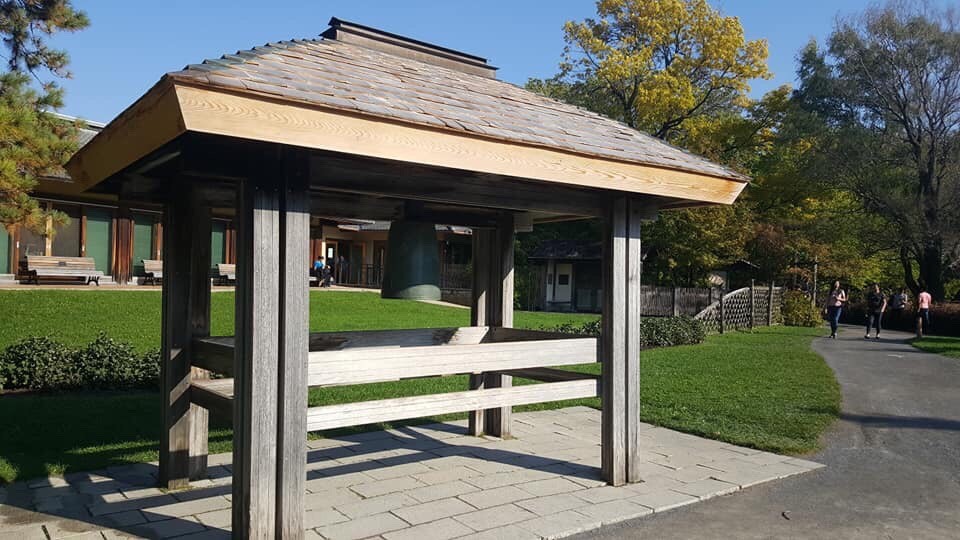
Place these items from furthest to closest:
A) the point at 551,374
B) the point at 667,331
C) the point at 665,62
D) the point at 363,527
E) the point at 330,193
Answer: the point at 665,62, the point at 667,331, the point at 551,374, the point at 330,193, the point at 363,527

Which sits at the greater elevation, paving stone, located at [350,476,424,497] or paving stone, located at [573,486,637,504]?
paving stone, located at [350,476,424,497]

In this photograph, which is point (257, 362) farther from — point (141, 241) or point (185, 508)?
point (141, 241)

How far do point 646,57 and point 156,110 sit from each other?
30.0 metres

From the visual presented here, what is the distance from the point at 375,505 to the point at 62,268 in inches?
729

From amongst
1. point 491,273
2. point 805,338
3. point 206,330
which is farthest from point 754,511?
point 805,338

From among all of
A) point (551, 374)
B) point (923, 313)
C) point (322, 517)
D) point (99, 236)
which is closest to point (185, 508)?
point (322, 517)

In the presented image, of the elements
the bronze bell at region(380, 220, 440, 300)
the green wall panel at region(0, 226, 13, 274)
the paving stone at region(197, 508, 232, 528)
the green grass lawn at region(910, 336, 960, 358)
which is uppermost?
the green wall panel at region(0, 226, 13, 274)

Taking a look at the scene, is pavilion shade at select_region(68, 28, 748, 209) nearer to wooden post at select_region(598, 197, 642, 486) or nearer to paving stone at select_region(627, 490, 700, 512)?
wooden post at select_region(598, 197, 642, 486)

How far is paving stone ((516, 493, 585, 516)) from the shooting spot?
185 inches

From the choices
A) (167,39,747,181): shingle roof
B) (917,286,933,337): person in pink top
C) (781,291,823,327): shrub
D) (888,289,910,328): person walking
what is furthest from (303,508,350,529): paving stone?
(888,289,910,328): person walking

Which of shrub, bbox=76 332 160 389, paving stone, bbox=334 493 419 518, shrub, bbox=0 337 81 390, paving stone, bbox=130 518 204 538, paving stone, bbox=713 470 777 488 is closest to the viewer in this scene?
paving stone, bbox=130 518 204 538

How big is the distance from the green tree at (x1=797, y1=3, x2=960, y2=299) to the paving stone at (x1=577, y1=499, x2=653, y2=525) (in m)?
27.0

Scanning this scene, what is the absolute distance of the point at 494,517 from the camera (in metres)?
4.54

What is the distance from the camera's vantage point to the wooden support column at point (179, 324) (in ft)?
16.4
